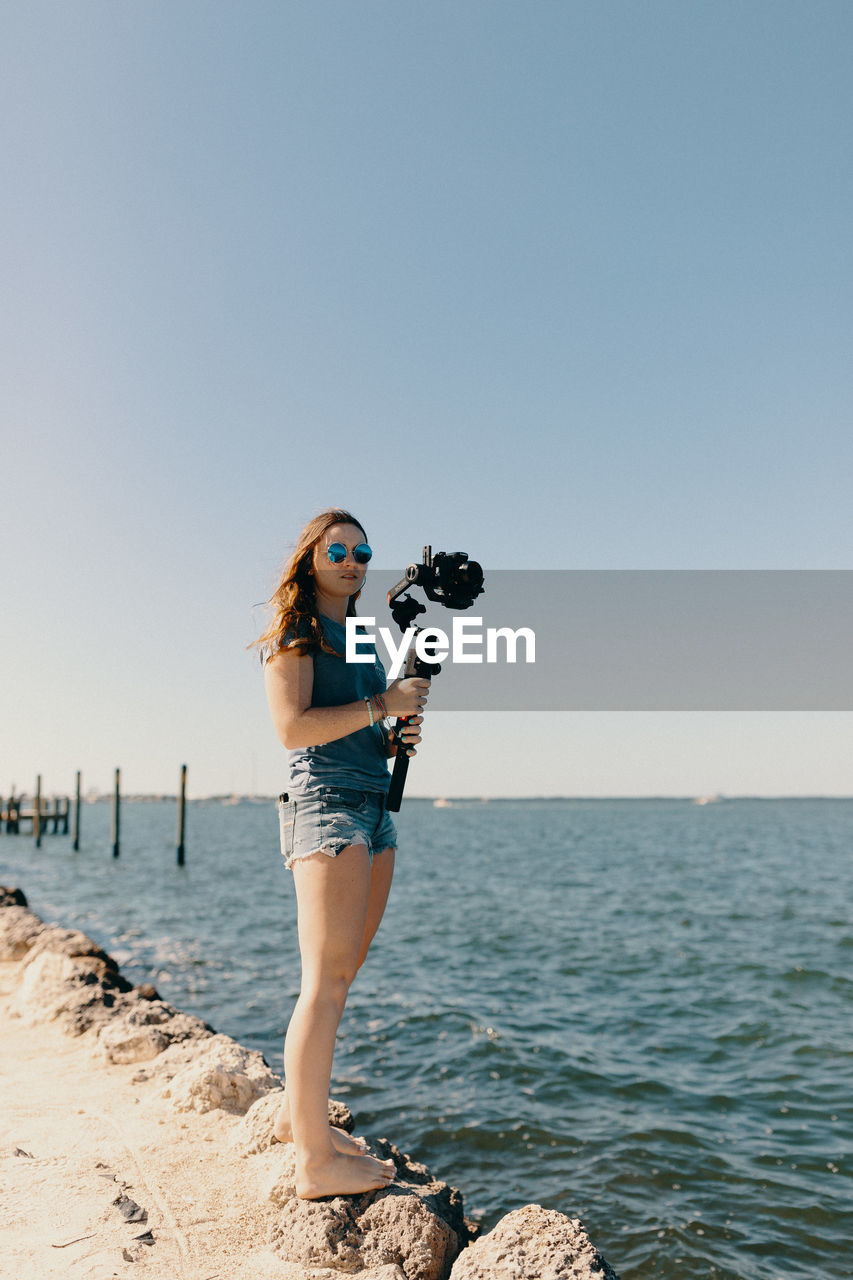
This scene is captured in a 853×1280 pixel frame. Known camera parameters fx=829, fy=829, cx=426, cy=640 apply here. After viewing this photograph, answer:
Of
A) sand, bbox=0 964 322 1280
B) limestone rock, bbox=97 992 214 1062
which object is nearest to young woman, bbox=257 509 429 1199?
sand, bbox=0 964 322 1280

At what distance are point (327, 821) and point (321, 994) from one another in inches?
21.5

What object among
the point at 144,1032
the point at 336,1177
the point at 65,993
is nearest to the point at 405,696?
the point at 336,1177

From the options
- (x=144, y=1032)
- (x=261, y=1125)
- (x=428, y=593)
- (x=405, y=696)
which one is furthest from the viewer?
(x=144, y=1032)

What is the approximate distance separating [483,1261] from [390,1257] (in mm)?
365

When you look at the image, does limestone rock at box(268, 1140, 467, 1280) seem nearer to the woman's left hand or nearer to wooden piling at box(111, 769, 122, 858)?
the woman's left hand

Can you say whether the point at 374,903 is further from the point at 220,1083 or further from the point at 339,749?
the point at 220,1083

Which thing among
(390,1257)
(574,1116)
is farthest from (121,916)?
Answer: (390,1257)

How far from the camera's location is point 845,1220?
4.93 metres

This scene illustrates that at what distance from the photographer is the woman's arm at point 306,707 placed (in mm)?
2654

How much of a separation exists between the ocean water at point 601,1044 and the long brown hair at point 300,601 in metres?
3.81

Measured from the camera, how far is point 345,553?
2902mm

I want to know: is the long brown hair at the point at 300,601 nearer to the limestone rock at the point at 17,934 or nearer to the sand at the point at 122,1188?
the sand at the point at 122,1188

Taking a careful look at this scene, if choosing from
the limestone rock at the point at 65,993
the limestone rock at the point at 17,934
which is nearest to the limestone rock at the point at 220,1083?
the limestone rock at the point at 65,993

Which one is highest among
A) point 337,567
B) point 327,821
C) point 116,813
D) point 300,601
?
point 337,567
